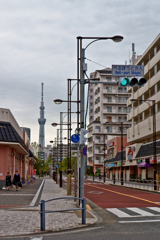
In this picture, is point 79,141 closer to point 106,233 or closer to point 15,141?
point 106,233

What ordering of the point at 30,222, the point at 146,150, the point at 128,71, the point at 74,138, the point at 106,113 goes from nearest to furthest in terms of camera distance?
the point at 30,222 < the point at 128,71 < the point at 74,138 < the point at 146,150 < the point at 106,113

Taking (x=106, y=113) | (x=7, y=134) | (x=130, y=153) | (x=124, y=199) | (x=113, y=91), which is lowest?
(x=124, y=199)

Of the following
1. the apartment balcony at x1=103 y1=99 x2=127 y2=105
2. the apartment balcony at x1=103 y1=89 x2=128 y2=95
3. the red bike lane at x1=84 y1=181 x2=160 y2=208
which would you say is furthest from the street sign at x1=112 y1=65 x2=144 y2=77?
the apartment balcony at x1=103 y1=89 x2=128 y2=95

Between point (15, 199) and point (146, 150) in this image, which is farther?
point (146, 150)

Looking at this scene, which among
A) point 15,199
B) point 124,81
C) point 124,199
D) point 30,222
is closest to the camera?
point 30,222

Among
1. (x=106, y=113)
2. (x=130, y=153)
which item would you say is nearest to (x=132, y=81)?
(x=130, y=153)

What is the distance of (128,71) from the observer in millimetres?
14805

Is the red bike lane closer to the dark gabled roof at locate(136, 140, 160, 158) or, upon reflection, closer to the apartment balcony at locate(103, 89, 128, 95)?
the dark gabled roof at locate(136, 140, 160, 158)

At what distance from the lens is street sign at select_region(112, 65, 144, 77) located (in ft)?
48.2

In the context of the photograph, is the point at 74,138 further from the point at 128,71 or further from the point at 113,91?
the point at 113,91

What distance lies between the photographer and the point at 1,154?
29516mm

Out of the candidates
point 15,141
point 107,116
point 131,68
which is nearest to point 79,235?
point 131,68

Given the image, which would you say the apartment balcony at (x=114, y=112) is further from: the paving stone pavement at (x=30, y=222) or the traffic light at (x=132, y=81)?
the paving stone pavement at (x=30, y=222)

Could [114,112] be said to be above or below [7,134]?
above
